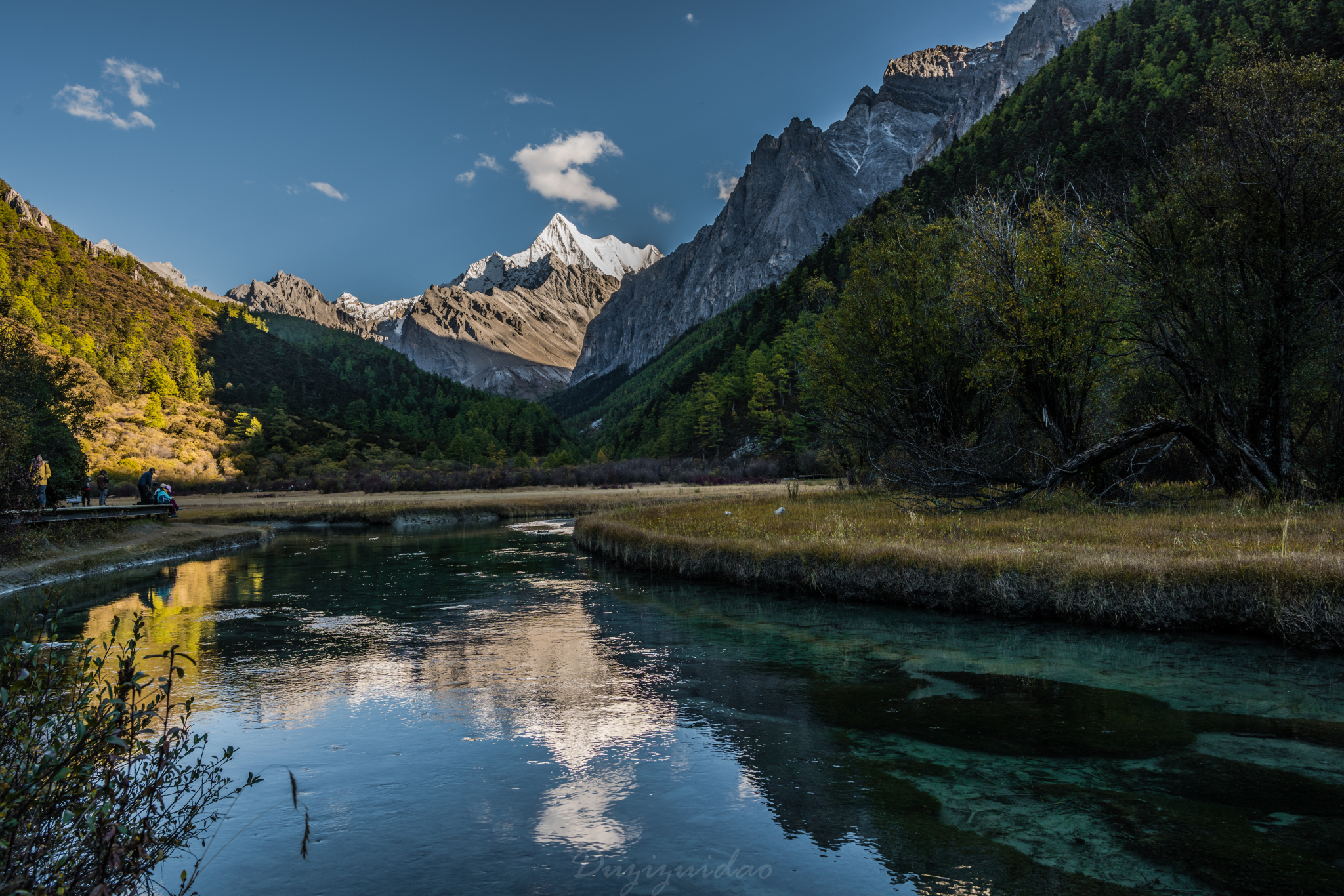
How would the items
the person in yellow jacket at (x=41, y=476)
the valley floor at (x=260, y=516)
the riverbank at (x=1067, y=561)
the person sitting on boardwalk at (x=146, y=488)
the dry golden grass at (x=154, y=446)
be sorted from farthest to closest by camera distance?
the dry golden grass at (x=154, y=446)
the person sitting on boardwalk at (x=146, y=488)
the valley floor at (x=260, y=516)
the person in yellow jacket at (x=41, y=476)
the riverbank at (x=1067, y=561)

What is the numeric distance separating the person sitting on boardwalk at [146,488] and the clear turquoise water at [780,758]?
36.6 metres

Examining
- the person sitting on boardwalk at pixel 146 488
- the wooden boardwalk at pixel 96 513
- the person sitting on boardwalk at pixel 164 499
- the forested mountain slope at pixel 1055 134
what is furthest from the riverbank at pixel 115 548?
the forested mountain slope at pixel 1055 134

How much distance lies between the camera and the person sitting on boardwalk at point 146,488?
48531 mm

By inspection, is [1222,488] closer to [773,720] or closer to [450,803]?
[773,720]

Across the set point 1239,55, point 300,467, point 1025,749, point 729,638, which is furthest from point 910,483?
point 300,467

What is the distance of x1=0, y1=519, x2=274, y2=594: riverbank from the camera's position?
27.9 metres

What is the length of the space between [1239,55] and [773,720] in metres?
33.1

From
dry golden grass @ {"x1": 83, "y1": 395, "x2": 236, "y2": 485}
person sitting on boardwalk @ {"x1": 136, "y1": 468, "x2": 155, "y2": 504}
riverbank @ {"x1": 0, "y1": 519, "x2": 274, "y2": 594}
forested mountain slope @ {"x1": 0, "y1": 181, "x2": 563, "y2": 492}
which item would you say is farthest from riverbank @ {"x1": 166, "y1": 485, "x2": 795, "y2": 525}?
dry golden grass @ {"x1": 83, "y1": 395, "x2": 236, "y2": 485}

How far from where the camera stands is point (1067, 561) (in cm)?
1702

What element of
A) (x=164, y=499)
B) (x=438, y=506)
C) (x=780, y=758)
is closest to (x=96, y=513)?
(x=164, y=499)

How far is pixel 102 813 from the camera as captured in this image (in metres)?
4.10

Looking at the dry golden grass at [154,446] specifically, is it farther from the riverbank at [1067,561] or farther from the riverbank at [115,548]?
the riverbank at [1067,561]

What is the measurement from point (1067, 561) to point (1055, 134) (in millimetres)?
135981

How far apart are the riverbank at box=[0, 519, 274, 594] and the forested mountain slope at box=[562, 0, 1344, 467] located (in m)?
72.9
